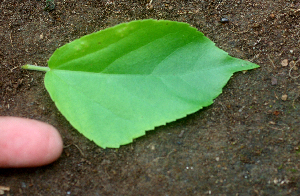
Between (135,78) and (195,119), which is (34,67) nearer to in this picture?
(135,78)

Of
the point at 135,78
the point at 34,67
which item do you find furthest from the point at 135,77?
the point at 34,67

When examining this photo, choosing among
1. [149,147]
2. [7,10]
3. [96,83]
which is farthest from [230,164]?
[7,10]

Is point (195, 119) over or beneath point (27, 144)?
over

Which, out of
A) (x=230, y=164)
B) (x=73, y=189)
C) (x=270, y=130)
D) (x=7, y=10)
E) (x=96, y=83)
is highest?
(x=7, y=10)

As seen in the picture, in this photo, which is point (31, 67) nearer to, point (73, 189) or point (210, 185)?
point (73, 189)

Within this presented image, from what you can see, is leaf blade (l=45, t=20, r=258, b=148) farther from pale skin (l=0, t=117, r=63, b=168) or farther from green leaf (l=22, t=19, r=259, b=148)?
pale skin (l=0, t=117, r=63, b=168)
